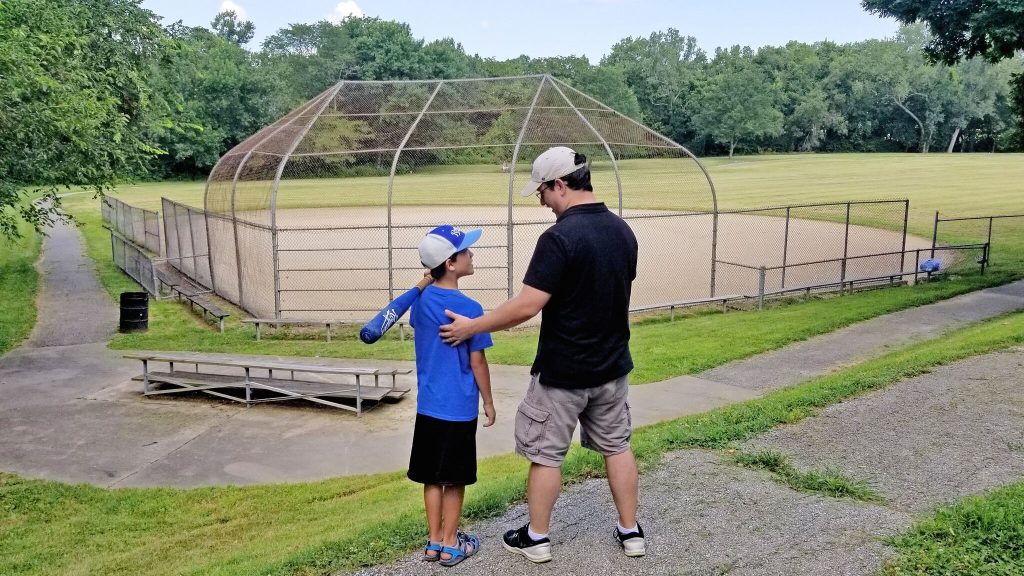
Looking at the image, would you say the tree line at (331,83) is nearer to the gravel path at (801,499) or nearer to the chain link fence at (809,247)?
the chain link fence at (809,247)

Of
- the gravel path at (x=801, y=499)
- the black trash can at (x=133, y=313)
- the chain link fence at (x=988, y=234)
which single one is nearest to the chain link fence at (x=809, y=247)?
the chain link fence at (x=988, y=234)

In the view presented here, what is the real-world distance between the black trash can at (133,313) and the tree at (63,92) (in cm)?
202

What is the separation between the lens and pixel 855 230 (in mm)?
28641

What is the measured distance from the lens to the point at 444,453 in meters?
3.92

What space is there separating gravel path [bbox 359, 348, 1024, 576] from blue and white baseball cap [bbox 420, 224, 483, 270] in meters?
1.53

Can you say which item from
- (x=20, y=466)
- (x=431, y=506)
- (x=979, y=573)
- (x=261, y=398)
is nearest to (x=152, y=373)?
(x=261, y=398)

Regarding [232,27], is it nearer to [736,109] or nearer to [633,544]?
[736,109]

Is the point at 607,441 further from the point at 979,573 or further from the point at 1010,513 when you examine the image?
the point at 1010,513

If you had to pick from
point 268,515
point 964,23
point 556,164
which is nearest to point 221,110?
point 964,23

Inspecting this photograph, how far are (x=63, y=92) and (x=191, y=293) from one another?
734 centimetres

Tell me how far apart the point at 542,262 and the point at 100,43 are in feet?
53.4

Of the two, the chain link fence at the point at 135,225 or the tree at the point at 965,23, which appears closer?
the tree at the point at 965,23

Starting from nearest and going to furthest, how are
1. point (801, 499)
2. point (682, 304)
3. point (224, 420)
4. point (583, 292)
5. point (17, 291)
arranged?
point (583, 292)
point (801, 499)
point (224, 420)
point (682, 304)
point (17, 291)

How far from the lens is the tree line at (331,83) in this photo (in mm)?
10797
